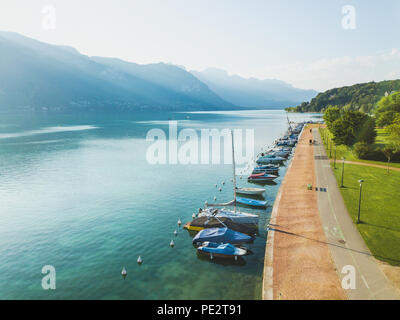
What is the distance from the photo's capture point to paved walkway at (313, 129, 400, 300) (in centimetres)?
2108

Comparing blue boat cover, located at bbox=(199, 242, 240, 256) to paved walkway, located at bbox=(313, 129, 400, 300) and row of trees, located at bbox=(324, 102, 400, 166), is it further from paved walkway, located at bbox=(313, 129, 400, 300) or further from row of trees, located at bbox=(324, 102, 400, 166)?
row of trees, located at bbox=(324, 102, 400, 166)

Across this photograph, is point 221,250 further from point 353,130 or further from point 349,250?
point 353,130

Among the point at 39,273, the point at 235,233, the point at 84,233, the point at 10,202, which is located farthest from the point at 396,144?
the point at 10,202

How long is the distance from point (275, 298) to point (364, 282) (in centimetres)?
768

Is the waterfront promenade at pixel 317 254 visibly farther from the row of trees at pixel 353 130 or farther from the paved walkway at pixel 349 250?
the row of trees at pixel 353 130

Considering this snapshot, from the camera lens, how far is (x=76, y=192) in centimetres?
5541

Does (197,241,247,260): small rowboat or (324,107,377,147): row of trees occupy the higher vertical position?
(324,107,377,147): row of trees

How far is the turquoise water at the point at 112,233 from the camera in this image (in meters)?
25.9

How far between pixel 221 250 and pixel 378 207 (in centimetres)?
2465

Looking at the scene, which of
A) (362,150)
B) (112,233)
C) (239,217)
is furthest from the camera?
(362,150)

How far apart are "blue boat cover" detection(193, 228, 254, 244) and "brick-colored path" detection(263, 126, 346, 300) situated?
3.23 m

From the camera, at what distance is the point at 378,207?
3772 cm
